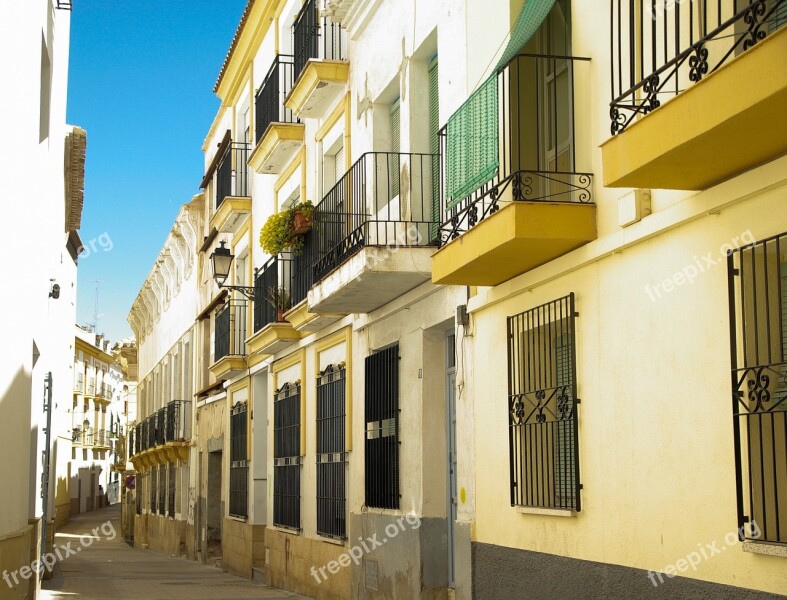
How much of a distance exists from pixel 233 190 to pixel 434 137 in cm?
1142

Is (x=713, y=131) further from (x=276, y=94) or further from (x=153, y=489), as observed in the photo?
(x=153, y=489)

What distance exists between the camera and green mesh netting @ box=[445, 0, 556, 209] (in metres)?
9.00

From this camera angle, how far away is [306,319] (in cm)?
1562

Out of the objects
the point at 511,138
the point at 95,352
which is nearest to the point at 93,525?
the point at 95,352

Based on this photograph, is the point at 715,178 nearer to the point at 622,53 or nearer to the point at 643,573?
the point at 622,53

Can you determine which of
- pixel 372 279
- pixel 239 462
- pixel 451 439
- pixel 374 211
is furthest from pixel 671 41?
pixel 239 462

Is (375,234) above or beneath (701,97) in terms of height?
above

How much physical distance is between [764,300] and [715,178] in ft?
2.53

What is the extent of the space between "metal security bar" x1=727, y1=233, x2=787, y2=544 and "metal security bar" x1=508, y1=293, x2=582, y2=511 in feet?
7.39

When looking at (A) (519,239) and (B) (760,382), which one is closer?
(B) (760,382)

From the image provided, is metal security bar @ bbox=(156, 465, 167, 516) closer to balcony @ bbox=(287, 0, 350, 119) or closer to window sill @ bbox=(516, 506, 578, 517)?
balcony @ bbox=(287, 0, 350, 119)

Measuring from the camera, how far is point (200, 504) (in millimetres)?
26047

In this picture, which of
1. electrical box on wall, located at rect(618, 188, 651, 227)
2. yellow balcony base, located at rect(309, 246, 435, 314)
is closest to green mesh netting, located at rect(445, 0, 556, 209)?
yellow balcony base, located at rect(309, 246, 435, 314)

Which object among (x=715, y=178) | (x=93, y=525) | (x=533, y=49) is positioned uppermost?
(x=533, y=49)
